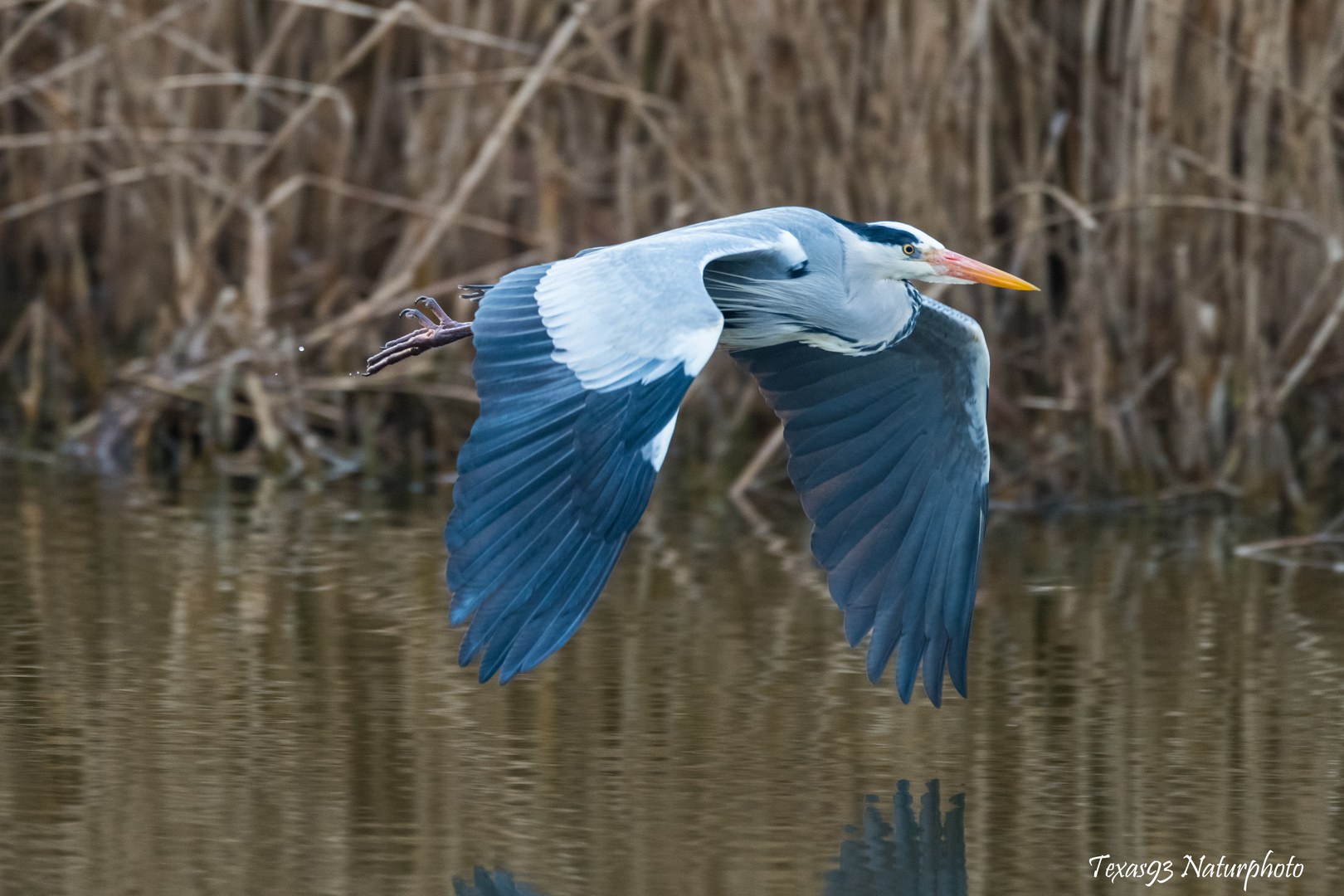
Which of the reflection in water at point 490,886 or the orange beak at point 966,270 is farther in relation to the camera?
the orange beak at point 966,270

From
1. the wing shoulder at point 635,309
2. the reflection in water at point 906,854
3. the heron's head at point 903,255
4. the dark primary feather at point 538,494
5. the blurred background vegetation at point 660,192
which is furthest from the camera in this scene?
the blurred background vegetation at point 660,192

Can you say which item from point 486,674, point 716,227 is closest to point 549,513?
point 486,674

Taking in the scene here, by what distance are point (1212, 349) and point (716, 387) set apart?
1.78 meters

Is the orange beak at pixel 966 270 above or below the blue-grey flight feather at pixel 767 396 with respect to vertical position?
above

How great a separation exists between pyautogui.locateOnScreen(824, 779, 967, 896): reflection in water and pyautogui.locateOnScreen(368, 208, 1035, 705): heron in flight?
0.64 meters

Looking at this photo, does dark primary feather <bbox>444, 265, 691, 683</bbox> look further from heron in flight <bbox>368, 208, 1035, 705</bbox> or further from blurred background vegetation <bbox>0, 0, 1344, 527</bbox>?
blurred background vegetation <bbox>0, 0, 1344, 527</bbox>

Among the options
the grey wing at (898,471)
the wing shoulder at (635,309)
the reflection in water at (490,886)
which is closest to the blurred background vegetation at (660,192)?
the grey wing at (898,471)

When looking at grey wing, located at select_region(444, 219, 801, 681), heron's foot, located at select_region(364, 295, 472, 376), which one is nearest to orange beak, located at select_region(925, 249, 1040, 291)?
grey wing, located at select_region(444, 219, 801, 681)

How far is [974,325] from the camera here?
181 inches

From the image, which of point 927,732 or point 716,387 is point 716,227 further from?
point 716,387

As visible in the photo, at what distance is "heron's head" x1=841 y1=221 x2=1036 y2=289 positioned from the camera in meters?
4.52

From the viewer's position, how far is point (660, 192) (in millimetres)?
7172

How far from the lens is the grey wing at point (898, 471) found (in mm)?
4422

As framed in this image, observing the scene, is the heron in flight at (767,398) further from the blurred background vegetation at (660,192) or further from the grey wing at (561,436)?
the blurred background vegetation at (660,192)
